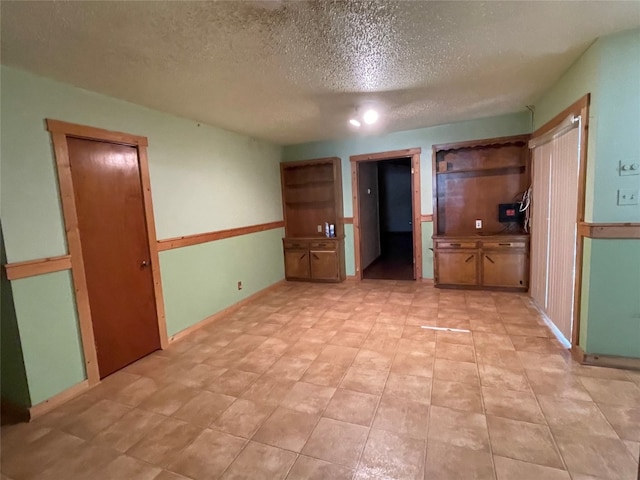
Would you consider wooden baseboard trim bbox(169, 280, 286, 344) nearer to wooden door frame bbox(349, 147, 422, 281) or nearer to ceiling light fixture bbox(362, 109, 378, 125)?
wooden door frame bbox(349, 147, 422, 281)

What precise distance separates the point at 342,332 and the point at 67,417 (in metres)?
2.35

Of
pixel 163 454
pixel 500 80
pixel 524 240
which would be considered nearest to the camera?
pixel 163 454

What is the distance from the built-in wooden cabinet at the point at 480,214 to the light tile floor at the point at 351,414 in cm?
124

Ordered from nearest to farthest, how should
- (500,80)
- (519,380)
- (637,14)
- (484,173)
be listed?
(637,14)
(519,380)
(500,80)
(484,173)

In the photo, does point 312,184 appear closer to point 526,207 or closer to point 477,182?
point 477,182

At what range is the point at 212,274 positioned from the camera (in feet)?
12.8

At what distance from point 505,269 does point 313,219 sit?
3151 millimetres

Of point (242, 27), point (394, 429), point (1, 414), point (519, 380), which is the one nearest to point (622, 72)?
point (519, 380)

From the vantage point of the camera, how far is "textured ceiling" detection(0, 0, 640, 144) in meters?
1.72

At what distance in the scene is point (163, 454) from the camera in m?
1.82

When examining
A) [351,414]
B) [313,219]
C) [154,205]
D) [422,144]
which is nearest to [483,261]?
[422,144]

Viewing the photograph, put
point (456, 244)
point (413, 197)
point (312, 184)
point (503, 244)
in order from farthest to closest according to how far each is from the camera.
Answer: point (312, 184) < point (413, 197) < point (456, 244) < point (503, 244)

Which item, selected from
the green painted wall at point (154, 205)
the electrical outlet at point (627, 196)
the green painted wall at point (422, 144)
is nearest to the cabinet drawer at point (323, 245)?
the green painted wall at point (422, 144)

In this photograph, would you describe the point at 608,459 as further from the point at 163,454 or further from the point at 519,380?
the point at 163,454
